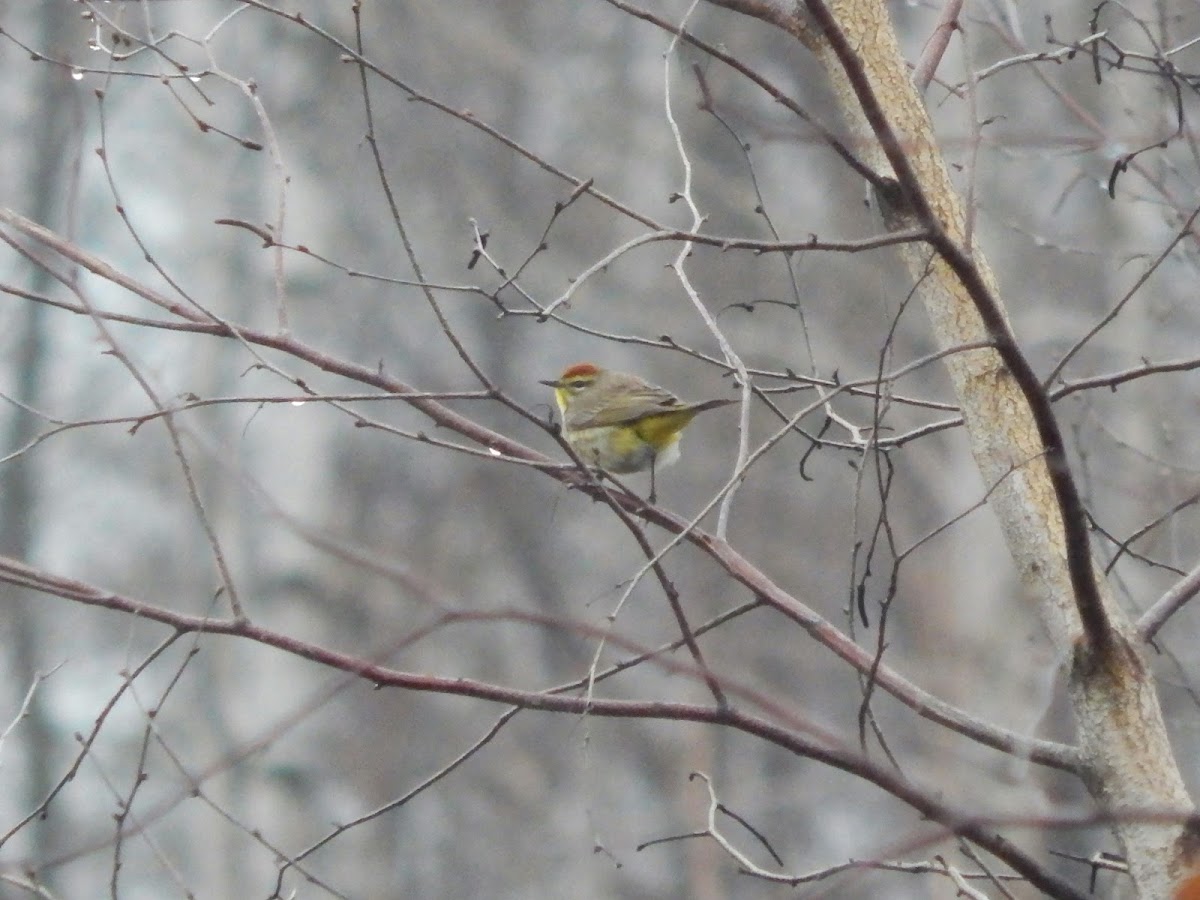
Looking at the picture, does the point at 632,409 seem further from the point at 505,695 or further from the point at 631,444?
the point at 505,695

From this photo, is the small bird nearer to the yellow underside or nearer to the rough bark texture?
the yellow underside

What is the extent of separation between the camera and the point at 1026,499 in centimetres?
312

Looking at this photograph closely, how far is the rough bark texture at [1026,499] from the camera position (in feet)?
9.08

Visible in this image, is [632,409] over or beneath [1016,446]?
over

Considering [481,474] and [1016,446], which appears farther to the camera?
[481,474]

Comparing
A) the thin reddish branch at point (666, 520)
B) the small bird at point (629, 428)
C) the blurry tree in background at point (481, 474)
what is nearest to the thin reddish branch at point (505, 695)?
the thin reddish branch at point (666, 520)

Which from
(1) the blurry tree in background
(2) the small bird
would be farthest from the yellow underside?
(1) the blurry tree in background

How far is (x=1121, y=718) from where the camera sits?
Result: 9.26 ft

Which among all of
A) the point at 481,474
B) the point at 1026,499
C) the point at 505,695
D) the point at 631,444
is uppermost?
the point at 481,474

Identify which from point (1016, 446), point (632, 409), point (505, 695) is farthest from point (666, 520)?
point (632, 409)

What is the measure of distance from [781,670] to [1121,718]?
10.9 metres

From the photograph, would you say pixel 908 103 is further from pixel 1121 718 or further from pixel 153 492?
pixel 153 492

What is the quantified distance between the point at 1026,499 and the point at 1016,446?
11 cm

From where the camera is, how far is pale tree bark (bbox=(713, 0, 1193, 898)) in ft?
8.35
